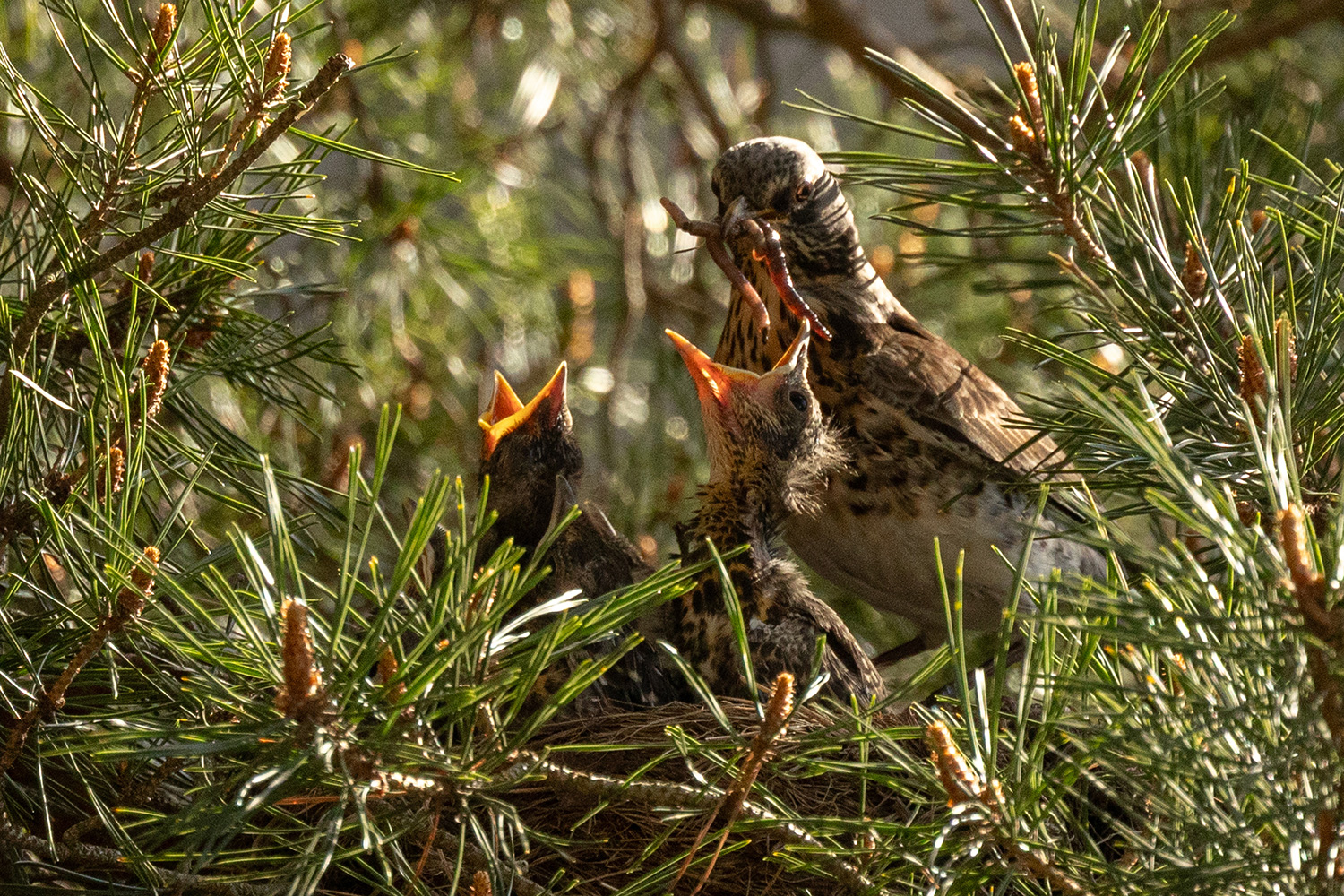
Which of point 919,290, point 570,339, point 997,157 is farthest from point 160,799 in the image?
point 919,290

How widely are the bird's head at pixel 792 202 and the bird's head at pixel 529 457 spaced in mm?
408

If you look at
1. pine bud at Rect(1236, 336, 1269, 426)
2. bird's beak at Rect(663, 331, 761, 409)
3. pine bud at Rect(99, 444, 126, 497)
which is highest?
pine bud at Rect(99, 444, 126, 497)

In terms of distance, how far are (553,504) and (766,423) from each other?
1.26 feet

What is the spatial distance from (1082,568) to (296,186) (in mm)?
1523

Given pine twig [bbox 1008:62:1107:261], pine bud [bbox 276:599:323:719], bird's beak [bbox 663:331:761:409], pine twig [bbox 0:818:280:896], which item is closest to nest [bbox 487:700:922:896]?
pine twig [bbox 0:818:280:896]

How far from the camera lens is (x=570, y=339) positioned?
11.0ft

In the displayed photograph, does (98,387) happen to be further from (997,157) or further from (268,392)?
(997,157)

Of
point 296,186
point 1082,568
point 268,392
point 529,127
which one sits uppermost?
point 296,186

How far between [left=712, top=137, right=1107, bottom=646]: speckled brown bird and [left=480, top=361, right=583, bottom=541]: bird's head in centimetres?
36

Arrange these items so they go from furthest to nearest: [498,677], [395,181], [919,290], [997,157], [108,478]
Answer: [919,290] < [395,181] < [997,157] < [108,478] < [498,677]

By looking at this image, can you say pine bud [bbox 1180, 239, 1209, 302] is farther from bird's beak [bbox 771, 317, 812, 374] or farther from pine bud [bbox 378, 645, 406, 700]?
pine bud [bbox 378, 645, 406, 700]

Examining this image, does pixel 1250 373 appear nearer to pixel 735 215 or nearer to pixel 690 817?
pixel 690 817

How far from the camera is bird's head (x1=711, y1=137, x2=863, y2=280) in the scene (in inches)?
86.5

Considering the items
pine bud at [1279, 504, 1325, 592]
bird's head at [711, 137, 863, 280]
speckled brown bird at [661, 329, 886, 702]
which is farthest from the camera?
bird's head at [711, 137, 863, 280]
